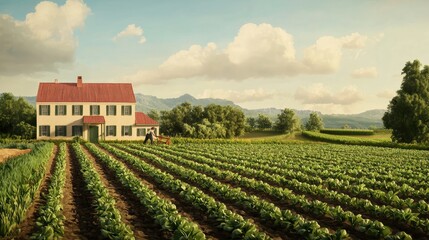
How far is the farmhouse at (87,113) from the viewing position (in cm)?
5288

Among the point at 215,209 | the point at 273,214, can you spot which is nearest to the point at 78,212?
the point at 215,209

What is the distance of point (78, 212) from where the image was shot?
11594 millimetres

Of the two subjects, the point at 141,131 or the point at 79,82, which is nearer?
the point at 141,131

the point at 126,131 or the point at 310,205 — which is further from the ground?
the point at 126,131

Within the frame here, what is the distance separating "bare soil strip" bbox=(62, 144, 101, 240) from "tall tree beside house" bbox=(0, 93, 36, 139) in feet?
161

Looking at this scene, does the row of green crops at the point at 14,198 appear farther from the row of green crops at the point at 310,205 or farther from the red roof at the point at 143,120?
the red roof at the point at 143,120

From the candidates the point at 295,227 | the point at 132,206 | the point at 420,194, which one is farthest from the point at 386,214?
the point at 132,206

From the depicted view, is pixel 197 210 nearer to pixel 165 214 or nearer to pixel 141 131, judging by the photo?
pixel 165 214

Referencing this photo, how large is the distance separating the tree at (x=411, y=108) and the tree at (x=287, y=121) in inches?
1829

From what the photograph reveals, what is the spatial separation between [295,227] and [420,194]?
26.8 ft

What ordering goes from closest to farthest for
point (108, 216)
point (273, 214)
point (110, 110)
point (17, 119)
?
point (108, 216), point (273, 214), point (110, 110), point (17, 119)

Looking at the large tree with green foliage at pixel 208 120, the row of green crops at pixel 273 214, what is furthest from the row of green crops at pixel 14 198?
the large tree with green foliage at pixel 208 120

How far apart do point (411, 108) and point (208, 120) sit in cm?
3679

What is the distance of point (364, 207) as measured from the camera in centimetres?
1201
